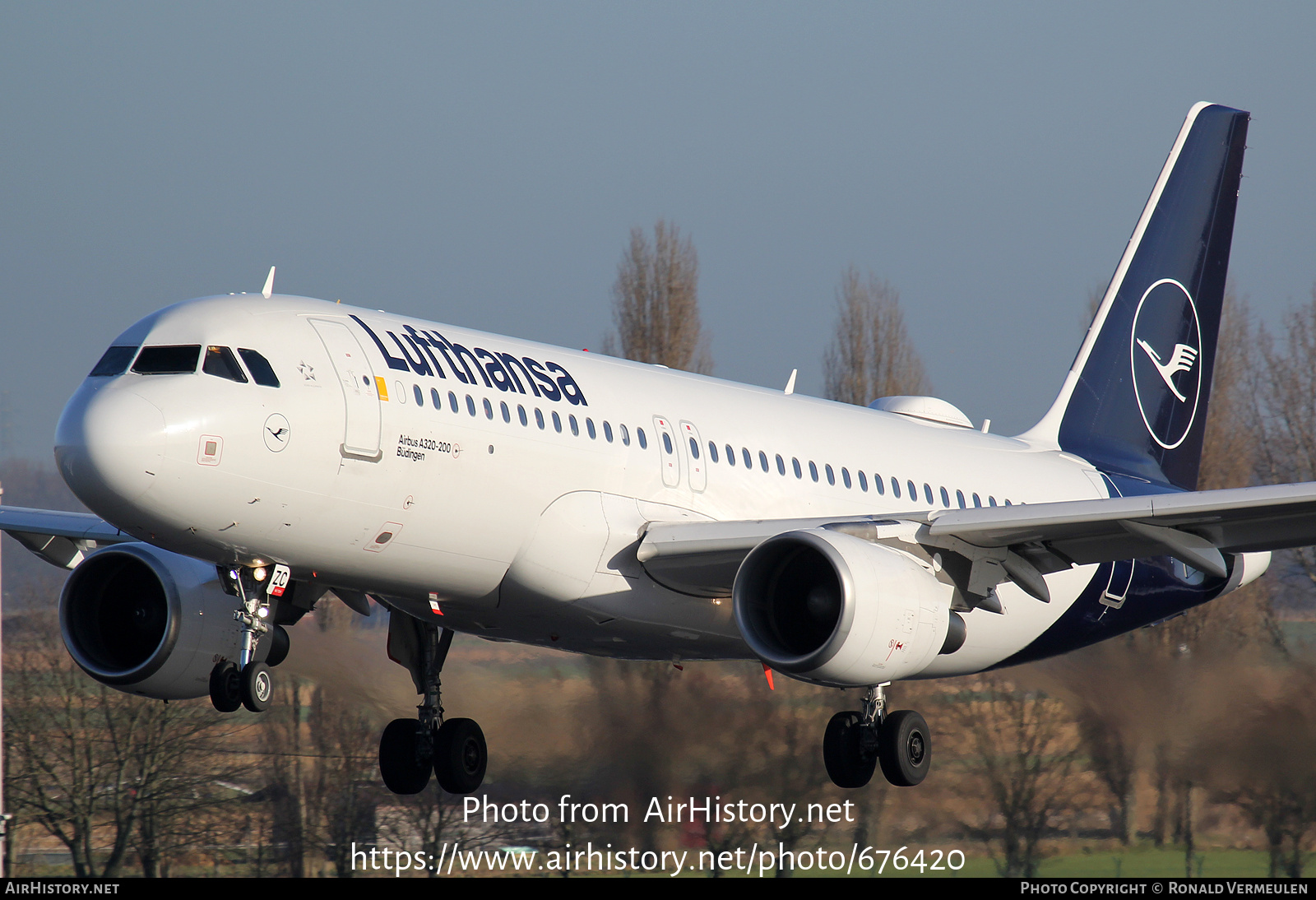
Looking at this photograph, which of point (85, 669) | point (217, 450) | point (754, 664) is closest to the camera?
point (217, 450)

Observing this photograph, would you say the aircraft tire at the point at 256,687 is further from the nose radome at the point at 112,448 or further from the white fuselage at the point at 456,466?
the nose radome at the point at 112,448

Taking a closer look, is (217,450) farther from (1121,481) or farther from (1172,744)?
(1172,744)

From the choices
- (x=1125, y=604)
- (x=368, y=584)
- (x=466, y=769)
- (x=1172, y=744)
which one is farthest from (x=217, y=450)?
(x=1172, y=744)

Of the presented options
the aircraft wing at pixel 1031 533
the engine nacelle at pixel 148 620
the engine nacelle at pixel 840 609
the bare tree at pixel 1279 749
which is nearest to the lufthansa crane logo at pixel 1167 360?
the bare tree at pixel 1279 749

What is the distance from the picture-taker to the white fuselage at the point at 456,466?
13.5 meters

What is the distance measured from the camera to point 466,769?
19.3 meters

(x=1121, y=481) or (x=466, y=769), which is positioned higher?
(x=1121, y=481)

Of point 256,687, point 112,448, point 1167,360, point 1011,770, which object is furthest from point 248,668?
point 1011,770

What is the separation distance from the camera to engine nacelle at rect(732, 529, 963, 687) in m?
15.1

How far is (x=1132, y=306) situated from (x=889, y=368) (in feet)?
69.8

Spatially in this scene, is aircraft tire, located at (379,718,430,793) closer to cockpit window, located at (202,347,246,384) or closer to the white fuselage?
the white fuselage

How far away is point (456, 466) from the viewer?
15016mm

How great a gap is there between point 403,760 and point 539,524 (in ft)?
16.9
